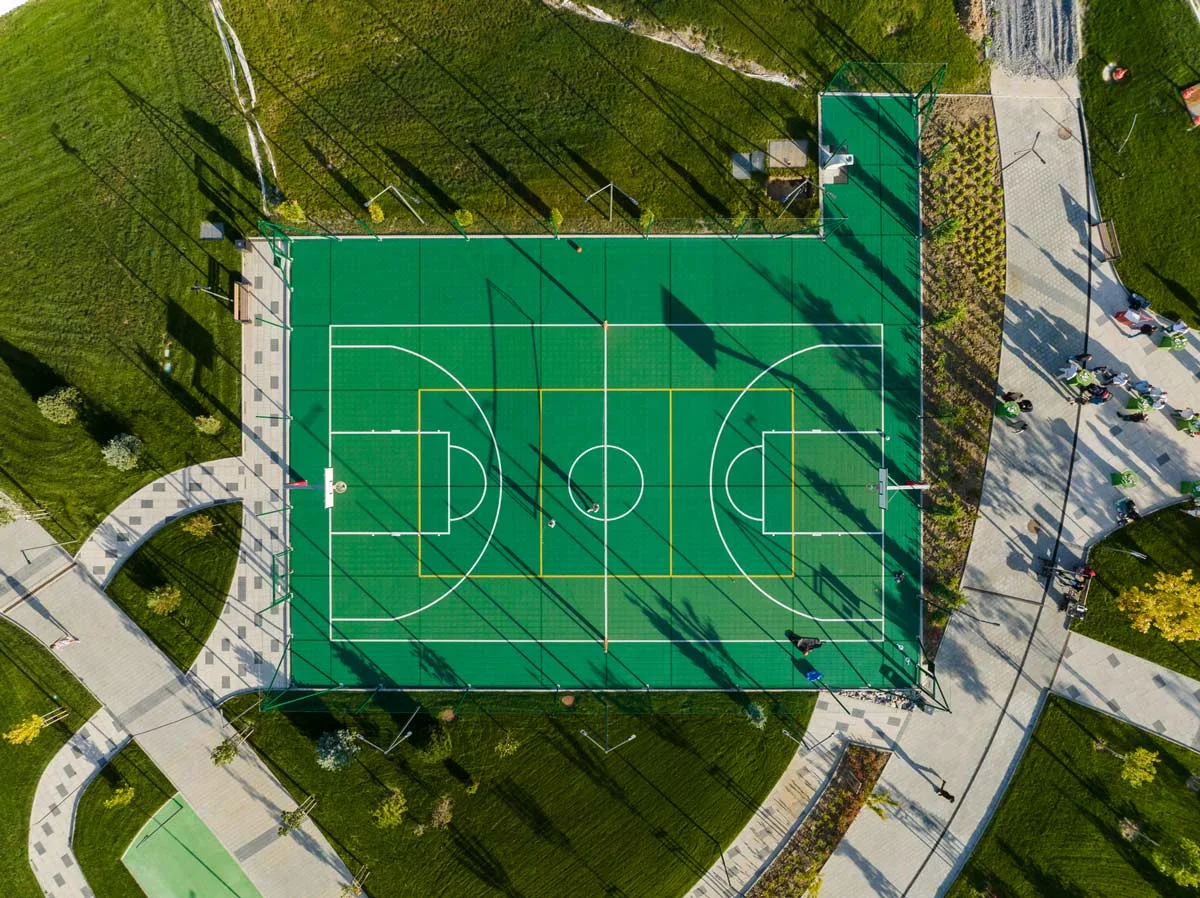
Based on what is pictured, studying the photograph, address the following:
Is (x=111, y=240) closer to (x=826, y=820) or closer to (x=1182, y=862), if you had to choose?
(x=826, y=820)

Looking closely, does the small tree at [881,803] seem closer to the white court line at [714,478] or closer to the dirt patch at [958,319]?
the dirt patch at [958,319]

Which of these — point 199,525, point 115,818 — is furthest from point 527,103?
point 115,818

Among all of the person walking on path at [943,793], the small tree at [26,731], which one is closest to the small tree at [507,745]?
the person walking on path at [943,793]

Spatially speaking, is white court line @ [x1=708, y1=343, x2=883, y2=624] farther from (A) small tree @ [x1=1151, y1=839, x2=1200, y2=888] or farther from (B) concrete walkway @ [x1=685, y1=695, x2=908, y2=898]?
(A) small tree @ [x1=1151, y1=839, x2=1200, y2=888]

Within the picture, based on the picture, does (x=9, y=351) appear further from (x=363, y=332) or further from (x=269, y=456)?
(x=363, y=332)

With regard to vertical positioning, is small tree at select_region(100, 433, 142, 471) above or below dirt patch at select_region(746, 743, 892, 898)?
above

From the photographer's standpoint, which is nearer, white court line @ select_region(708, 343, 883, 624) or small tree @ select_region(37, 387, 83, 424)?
small tree @ select_region(37, 387, 83, 424)

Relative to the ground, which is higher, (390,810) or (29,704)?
(29,704)

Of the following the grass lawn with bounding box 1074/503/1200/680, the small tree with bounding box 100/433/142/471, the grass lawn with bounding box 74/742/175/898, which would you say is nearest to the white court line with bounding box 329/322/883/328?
the small tree with bounding box 100/433/142/471
